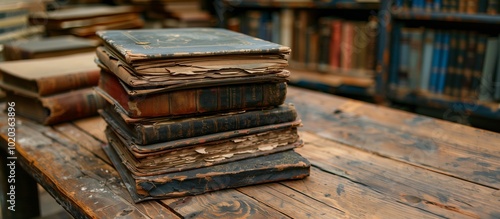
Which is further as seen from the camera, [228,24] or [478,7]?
[228,24]

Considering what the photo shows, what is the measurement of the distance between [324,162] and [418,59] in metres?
1.64

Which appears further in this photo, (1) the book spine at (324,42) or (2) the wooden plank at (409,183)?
(1) the book spine at (324,42)

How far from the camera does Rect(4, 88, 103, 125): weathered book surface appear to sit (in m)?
1.25

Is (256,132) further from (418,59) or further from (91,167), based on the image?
(418,59)

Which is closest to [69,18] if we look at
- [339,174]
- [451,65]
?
[451,65]

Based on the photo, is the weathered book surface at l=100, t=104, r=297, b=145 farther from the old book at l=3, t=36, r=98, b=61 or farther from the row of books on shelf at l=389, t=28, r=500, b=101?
the row of books on shelf at l=389, t=28, r=500, b=101

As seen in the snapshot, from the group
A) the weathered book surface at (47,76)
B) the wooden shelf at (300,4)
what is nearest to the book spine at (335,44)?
the wooden shelf at (300,4)

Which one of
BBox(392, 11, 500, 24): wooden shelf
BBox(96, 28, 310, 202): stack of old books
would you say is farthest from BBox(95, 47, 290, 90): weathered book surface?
BBox(392, 11, 500, 24): wooden shelf

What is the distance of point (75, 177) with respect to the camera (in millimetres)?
914

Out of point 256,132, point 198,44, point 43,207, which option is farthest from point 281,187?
point 43,207

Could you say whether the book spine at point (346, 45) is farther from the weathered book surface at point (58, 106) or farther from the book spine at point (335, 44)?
the weathered book surface at point (58, 106)

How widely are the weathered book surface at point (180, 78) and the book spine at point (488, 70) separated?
5.43 feet

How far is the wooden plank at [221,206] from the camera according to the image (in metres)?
0.76

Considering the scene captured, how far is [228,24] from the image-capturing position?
10.5ft
